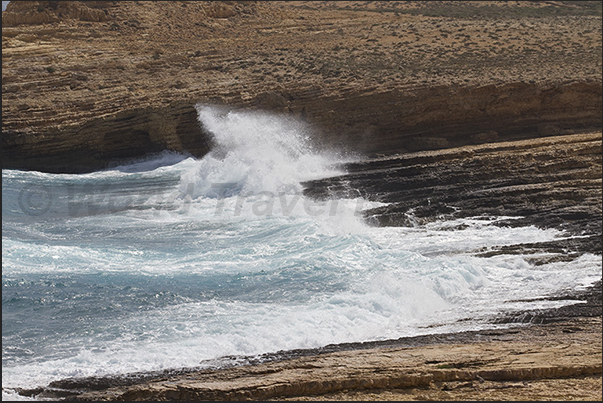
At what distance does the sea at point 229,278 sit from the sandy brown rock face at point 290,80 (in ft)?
16.0

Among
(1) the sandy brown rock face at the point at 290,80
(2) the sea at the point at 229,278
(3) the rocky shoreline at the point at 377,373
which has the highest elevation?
(1) the sandy brown rock face at the point at 290,80

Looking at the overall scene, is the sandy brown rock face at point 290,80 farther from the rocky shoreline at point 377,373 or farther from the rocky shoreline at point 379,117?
the rocky shoreline at point 377,373

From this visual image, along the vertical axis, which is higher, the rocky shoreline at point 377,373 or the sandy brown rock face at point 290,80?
the sandy brown rock face at point 290,80

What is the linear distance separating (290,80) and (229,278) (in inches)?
613

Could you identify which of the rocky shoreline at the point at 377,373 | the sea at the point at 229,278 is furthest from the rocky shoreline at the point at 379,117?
the sea at the point at 229,278

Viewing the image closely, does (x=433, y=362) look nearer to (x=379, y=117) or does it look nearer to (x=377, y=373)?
(x=377, y=373)

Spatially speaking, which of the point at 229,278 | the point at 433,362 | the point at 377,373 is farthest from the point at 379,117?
the point at 377,373

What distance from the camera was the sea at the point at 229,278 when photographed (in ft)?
27.9

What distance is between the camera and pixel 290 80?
2591 centimetres

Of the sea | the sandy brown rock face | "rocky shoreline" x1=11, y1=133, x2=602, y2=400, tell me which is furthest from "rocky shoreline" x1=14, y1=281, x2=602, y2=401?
the sandy brown rock face

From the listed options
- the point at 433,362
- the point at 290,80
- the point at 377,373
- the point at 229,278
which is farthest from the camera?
the point at 290,80

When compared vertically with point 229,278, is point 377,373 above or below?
below

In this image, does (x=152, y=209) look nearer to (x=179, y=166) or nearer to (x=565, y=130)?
(x=179, y=166)

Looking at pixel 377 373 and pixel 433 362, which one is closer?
pixel 377 373
